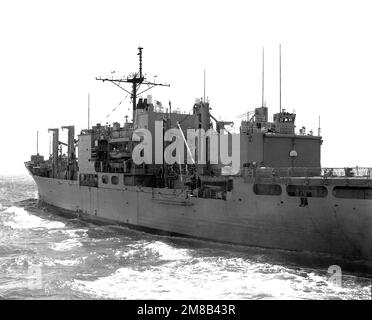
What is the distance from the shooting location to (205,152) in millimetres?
25188

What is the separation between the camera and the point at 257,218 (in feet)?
65.3

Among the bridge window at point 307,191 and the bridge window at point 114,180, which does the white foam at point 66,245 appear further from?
the bridge window at point 307,191

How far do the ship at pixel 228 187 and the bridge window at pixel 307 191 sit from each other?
0.05 metres

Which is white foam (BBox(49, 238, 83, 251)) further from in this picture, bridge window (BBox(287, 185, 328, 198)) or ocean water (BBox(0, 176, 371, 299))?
bridge window (BBox(287, 185, 328, 198))

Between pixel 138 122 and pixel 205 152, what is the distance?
6951 mm

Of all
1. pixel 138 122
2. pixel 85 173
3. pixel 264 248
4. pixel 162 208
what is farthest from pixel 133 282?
pixel 85 173

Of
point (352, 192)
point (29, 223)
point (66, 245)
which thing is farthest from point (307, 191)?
point (29, 223)

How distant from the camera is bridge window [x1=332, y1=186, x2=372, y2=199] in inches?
680

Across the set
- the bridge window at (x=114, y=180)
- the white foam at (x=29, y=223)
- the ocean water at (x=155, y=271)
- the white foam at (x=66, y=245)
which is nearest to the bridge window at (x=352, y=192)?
the ocean water at (x=155, y=271)

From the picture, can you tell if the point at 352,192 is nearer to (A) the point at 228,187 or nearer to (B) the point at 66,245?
→ (A) the point at 228,187

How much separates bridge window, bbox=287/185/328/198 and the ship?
5 centimetres

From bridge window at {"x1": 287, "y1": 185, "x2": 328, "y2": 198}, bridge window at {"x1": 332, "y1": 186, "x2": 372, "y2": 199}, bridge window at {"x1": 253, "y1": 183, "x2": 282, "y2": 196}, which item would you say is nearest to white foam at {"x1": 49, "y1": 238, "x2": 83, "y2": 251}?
bridge window at {"x1": 253, "y1": 183, "x2": 282, "y2": 196}
